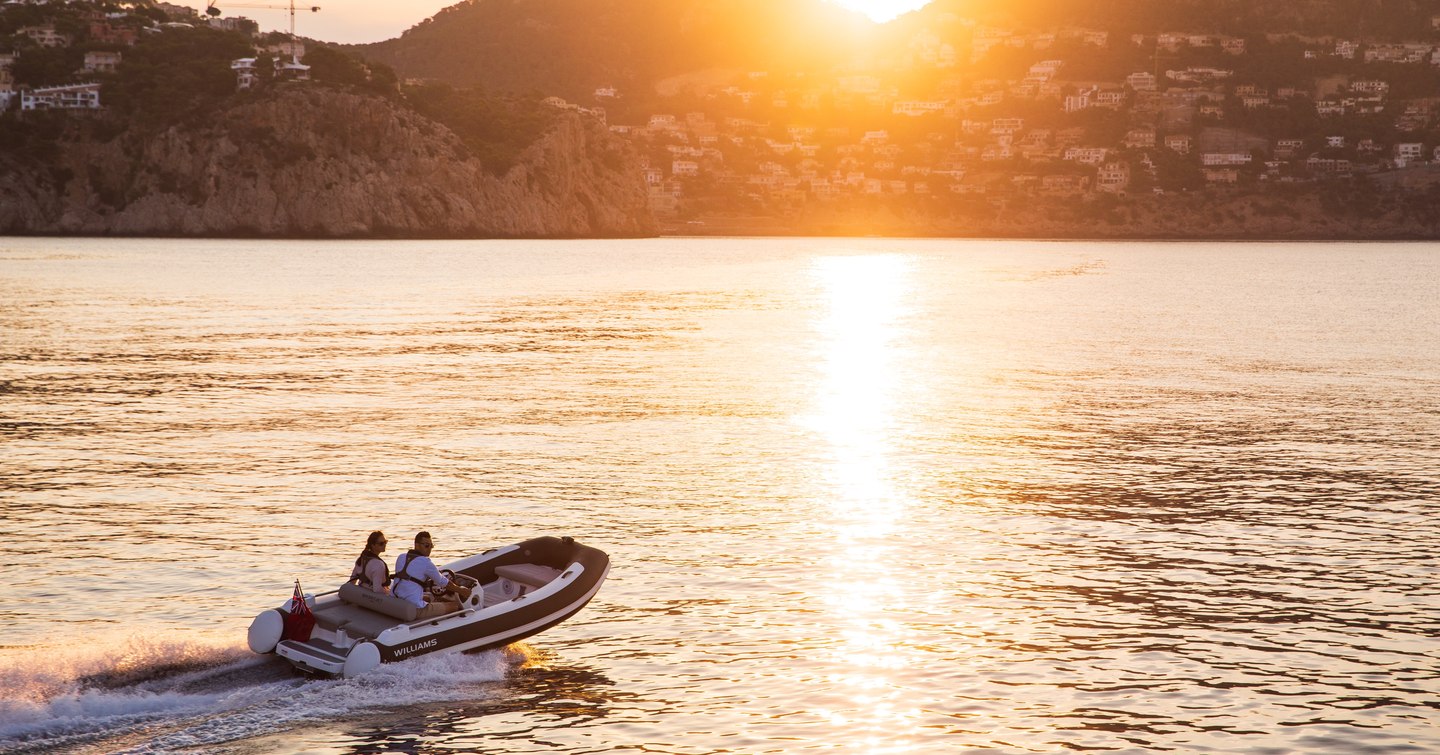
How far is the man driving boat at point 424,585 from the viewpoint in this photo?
60.3 feet

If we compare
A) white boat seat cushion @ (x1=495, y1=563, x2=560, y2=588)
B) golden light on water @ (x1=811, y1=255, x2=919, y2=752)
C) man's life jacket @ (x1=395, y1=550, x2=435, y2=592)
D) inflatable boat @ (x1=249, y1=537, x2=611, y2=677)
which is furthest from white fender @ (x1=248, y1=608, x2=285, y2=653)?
golden light on water @ (x1=811, y1=255, x2=919, y2=752)

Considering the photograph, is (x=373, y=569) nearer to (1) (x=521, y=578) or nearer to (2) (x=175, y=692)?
(1) (x=521, y=578)

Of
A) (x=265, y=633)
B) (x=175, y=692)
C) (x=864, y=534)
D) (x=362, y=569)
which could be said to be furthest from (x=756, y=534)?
(x=175, y=692)

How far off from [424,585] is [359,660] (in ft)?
5.42

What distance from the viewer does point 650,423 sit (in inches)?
1617

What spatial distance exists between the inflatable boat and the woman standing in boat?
6.2 inches

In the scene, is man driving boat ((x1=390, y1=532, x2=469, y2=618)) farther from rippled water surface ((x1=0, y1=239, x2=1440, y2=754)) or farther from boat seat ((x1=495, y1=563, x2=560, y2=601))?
boat seat ((x1=495, y1=563, x2=560, y2=601))

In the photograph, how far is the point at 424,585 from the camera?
18.7m

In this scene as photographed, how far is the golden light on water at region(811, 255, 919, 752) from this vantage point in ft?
56.4

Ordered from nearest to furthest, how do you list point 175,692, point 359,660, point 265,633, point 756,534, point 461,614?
1. point 175,692
2. point 359,660
3. point 265,633
4. point 461,614
5. point 756,534

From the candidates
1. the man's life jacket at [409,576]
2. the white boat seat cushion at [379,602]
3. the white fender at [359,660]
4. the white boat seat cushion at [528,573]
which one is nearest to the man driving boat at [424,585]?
the man's life jacket at [409,576]

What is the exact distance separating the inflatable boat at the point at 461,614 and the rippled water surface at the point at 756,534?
374 millimetres

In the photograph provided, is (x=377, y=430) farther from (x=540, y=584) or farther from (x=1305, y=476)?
(x=1305, y=476)

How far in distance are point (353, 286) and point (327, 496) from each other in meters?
81.8
